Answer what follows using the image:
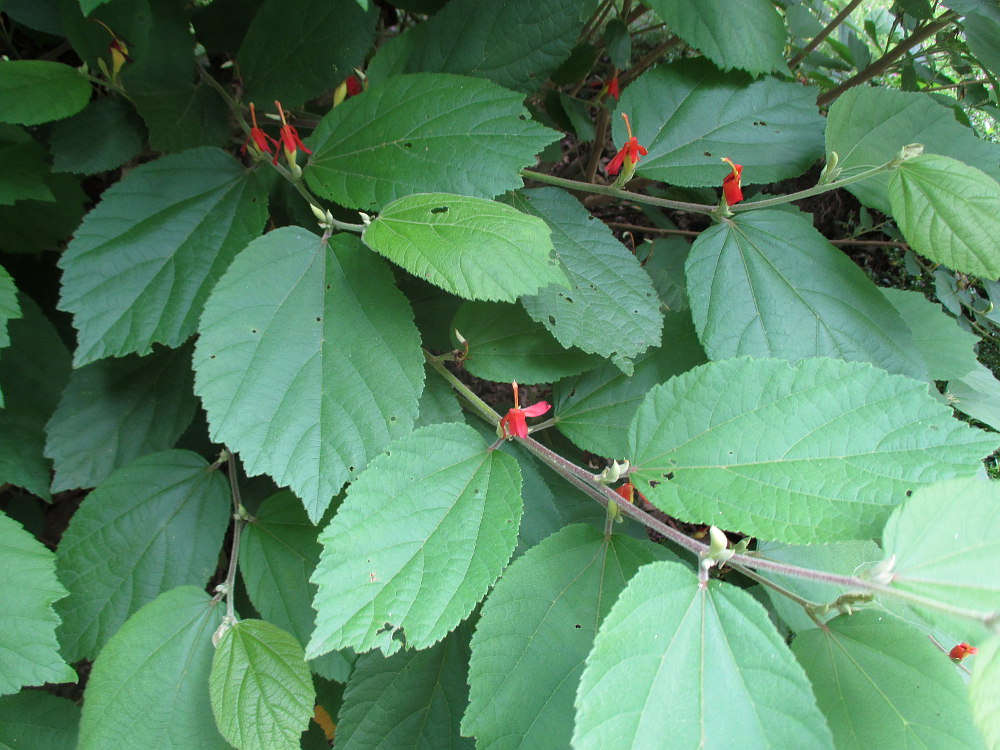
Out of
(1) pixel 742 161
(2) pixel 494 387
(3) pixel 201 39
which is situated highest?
(3) pixel 201 39

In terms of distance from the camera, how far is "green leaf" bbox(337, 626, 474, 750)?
1003mm

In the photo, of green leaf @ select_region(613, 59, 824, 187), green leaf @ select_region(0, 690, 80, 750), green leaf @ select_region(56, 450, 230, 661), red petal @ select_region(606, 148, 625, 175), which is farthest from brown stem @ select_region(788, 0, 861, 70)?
green leaf @ select_region(0, 690, 80, 750)

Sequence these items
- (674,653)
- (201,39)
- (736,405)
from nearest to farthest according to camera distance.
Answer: (674,653) → (736,405) → (201,39)

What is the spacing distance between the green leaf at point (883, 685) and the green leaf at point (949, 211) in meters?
0.58

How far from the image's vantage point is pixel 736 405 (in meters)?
0.82

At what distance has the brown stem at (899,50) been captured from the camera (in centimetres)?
159

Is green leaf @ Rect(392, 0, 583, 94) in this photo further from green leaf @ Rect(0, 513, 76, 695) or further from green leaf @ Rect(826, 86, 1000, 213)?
green leaf @ Rect(0, 513, 76, 695)

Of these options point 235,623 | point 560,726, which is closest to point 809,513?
point 560,726

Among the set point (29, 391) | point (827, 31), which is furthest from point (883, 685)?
point (827, 31)

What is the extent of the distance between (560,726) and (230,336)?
69 cm

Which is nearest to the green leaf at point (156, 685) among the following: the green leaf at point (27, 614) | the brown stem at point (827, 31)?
the green leaf at point (27, 614)

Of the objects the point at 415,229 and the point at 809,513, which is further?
the point at 415,229

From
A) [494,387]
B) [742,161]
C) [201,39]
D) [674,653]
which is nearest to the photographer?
[674,653]

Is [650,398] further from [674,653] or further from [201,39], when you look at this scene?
[201,39]
